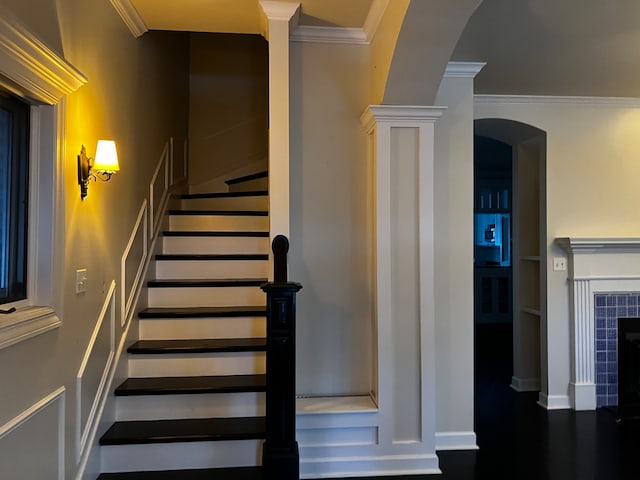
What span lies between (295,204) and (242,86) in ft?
8.80

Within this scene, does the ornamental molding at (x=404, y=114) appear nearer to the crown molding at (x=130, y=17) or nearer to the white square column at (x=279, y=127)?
the white square column at (x=279, y=127)

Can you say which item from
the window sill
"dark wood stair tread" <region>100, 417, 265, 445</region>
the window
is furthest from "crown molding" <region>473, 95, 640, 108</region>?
the window sill

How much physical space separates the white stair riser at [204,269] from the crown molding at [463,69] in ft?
6.12

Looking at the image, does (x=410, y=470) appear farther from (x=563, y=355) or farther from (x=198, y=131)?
(x=198, y=131)

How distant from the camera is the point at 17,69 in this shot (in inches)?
58.1

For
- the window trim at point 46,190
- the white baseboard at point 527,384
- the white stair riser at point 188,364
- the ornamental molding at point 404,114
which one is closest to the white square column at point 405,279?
the ornamental molding at point 404,114

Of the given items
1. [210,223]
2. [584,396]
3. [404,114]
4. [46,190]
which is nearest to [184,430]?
[46,190]

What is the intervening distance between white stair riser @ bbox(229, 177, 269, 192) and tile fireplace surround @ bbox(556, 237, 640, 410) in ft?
8.86

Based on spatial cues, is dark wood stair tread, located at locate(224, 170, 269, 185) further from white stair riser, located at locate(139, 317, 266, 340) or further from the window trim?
the window trim

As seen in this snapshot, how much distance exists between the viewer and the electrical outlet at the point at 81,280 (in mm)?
2029

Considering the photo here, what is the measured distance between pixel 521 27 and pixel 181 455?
3.10 meters

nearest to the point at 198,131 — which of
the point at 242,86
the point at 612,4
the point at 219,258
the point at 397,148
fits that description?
the point at 242,86

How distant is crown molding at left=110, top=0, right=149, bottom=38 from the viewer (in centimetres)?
250

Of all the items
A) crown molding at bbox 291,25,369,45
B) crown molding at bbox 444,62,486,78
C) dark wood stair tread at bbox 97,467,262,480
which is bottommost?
dark wood stair tread at bbox 97,467,262,480
